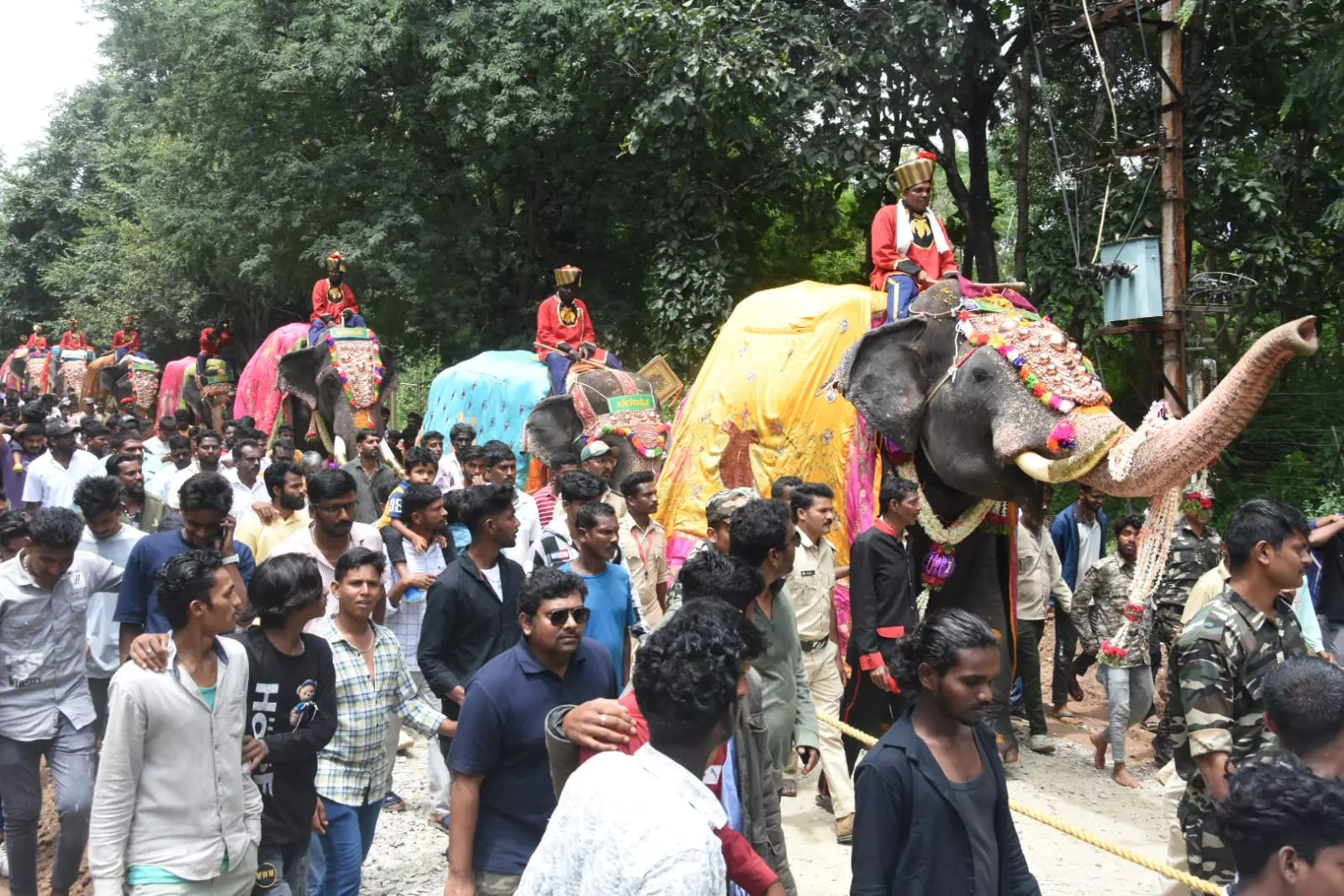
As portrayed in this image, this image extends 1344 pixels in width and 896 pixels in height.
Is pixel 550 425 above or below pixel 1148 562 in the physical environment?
above

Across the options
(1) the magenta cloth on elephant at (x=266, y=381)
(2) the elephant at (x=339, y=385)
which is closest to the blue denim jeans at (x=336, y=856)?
(2) the elephant at (x=339, y=385)

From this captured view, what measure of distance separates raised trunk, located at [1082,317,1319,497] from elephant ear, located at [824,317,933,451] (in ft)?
5.03

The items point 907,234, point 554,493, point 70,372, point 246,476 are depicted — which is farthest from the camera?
point 70,372

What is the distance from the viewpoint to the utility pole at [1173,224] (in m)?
10.6

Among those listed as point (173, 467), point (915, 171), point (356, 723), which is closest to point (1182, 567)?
point (915, 171)

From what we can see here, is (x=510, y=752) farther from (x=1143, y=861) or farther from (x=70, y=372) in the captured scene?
(x=70, y=372)

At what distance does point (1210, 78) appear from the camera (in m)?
12.7

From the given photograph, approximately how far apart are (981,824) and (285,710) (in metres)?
2.29

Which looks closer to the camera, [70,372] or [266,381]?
[266,381]

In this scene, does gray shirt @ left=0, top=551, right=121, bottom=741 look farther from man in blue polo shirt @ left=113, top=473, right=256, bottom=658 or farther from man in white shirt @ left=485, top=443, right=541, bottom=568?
man in white shirt @ left=485, top=443, right=541, bottom=568

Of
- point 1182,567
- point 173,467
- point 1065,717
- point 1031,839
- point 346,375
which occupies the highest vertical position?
point 346,375

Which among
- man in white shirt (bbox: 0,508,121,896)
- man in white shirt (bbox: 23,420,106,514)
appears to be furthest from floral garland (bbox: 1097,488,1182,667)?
man in white shirt (bbox: 23,420,106,514)

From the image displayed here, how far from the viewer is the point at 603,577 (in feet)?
16.7

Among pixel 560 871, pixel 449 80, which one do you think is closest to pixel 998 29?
pixel 449 80
